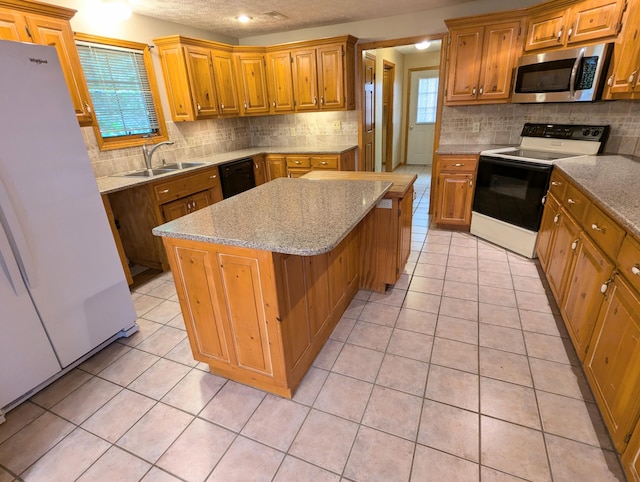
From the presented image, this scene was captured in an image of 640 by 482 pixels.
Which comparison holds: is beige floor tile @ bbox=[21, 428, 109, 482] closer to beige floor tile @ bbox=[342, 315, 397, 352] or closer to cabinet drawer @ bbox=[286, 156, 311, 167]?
beige floor tile @ bbox=[342, 315, 397, 352]

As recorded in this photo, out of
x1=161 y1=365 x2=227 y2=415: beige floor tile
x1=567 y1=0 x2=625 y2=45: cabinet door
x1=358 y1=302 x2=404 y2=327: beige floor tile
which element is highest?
x1=567 y1=0 x2=625 y2=45: cabinet door

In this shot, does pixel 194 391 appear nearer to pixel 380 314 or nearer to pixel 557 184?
pixel 380 314

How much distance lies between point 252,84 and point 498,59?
2841 mm

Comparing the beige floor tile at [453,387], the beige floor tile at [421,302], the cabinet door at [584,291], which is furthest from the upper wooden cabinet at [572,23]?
the beige floor tile at [453,387]

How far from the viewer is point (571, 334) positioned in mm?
1874

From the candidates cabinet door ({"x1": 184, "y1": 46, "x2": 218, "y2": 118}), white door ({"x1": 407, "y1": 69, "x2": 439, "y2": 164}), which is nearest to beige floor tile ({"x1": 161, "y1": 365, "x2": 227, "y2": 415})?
cabinet door ({"x1": 184, "y1": 46, "x2": 218, "y2": 118})

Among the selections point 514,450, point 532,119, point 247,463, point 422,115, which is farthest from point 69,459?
point 422,115

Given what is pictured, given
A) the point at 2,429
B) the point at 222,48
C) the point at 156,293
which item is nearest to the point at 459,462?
the point at 2,429

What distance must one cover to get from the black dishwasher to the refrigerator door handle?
225 cm

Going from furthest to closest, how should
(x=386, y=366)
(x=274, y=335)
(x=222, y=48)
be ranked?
(x=222, y=48) → (x=386, y=366) → (x=274, y=335)

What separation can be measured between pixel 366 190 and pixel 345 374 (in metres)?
1.08

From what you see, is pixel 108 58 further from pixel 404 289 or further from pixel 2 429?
pixel 404 289

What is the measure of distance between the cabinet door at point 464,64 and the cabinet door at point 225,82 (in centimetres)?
254

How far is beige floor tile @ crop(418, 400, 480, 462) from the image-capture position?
1.39 m
